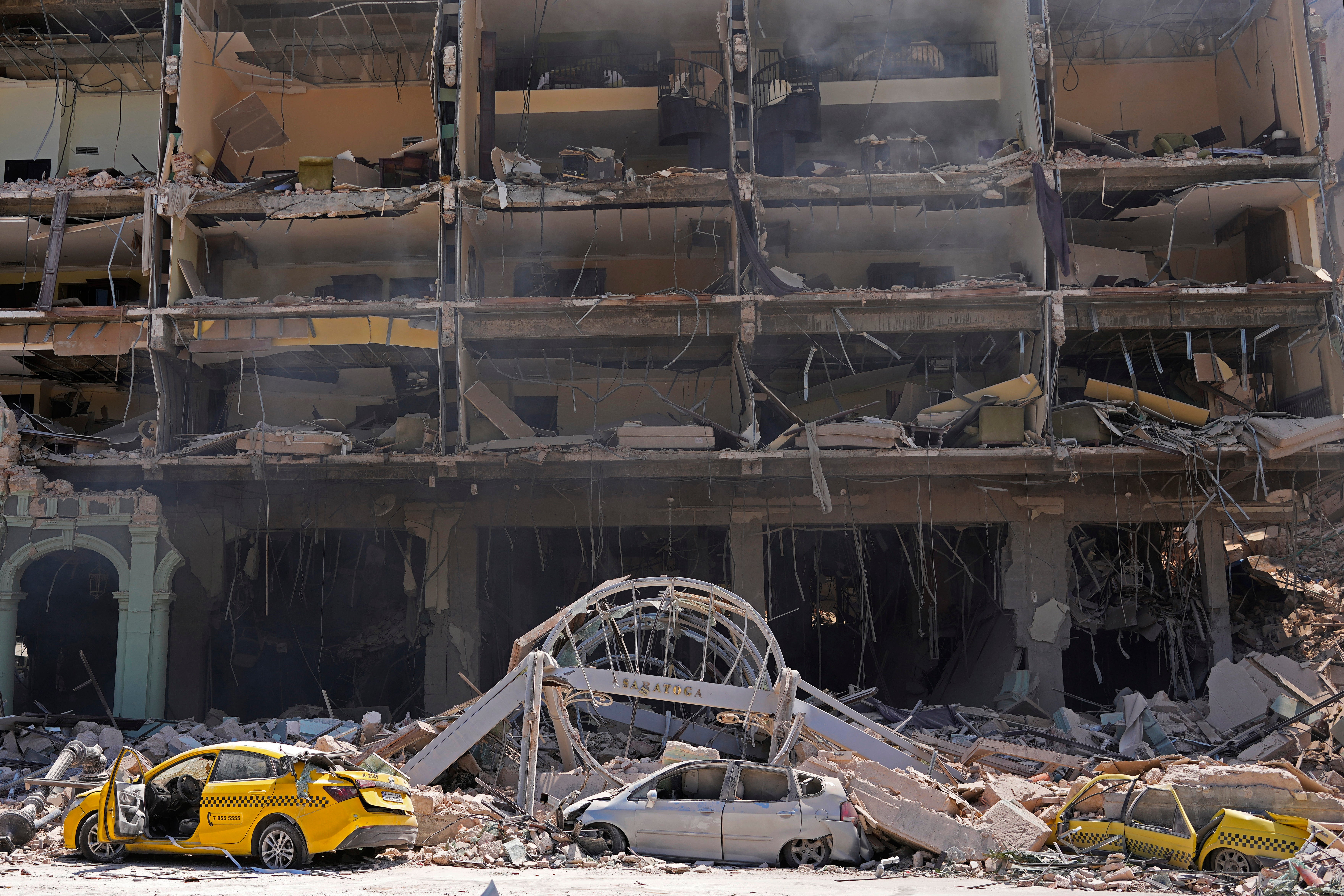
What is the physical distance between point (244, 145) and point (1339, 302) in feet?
72.3

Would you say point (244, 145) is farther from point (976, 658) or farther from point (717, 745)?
point (976, 658)

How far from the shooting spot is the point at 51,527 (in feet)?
70.4

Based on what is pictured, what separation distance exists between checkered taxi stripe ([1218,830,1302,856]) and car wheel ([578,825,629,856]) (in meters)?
5.85

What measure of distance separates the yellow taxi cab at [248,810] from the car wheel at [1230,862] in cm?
775

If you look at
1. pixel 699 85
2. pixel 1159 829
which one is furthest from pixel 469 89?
pixel 1159 829

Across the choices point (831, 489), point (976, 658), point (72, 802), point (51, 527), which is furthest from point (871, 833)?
point (51, 527)

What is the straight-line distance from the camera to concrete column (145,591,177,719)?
20875 mm

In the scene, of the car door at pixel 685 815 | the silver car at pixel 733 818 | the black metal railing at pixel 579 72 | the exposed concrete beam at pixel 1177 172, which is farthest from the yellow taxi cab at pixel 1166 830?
the black metal railing at pixel 579 72

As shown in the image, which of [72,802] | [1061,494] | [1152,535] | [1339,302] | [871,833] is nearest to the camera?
[871,833]

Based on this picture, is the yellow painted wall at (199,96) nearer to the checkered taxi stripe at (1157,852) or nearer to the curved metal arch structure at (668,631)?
the curved metal arch structure at (668,631)

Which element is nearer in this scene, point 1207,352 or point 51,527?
point 51,527

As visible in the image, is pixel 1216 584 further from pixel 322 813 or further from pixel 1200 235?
pixel 322 813

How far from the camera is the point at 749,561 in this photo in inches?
878

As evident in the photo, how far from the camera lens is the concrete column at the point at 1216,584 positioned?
70.1ft
